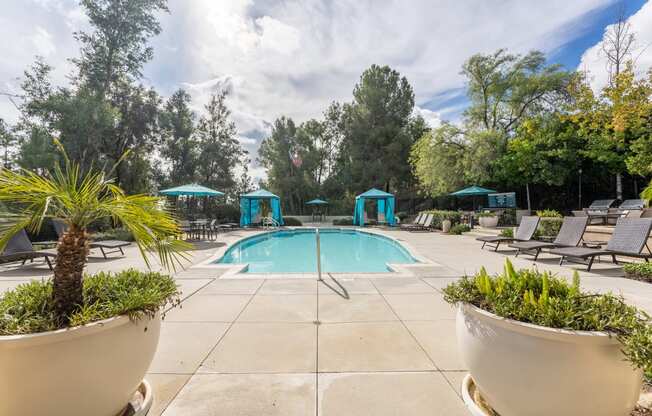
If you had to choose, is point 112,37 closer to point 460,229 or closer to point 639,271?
point 460,229

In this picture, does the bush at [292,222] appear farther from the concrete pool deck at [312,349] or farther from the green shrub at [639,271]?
the green shrub at [639,271]

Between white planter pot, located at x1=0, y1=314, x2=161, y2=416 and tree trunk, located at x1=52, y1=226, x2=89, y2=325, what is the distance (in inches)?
8.3

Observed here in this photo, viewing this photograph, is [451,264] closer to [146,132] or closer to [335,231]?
[335,231]

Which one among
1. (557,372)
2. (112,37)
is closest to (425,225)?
(557,372)

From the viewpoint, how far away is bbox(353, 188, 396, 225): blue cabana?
1700 centimetres

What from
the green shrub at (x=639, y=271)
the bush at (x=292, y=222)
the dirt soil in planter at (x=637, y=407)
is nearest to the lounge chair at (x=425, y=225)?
the bush at (x=292, y=222)

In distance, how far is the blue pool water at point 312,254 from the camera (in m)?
7.54

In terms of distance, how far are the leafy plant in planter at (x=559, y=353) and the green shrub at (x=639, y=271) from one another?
473 cm

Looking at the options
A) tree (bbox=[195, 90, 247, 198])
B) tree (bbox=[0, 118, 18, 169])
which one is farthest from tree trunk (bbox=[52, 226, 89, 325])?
tree (bbox=[0, 118, 18, 169])

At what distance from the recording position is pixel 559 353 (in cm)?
125

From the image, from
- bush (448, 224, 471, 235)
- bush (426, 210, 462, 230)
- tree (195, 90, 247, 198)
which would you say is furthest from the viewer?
tree (195, 90, 247, 198)

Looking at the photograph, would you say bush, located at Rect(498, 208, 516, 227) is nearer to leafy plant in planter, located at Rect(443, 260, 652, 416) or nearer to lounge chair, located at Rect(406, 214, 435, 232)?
lounge chair, located at Rect(406, 214, 435, 232)

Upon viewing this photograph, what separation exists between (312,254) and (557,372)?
339 inches

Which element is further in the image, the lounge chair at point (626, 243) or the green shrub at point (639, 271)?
the lounge chair at point (626, 243)
